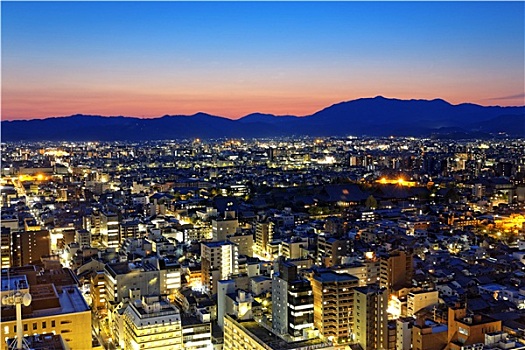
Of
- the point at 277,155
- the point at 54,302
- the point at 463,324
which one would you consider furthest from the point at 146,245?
the point at 277,155

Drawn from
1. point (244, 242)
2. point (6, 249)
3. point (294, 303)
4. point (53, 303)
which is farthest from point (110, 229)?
point (294, 303)

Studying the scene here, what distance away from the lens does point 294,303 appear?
643 cm

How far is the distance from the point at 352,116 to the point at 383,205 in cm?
6055

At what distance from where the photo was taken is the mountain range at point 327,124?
178 ft

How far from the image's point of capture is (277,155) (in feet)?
116

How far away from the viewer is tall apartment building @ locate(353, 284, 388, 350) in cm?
630

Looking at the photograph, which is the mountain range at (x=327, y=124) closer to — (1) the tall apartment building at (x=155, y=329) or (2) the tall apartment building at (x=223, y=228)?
(2) the tall apartment building at (x=223, y=228)

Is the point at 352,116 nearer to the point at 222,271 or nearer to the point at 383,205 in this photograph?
the point at 383,205

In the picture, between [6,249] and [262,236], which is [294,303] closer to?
[262,236]

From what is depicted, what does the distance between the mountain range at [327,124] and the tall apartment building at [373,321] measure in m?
40.4

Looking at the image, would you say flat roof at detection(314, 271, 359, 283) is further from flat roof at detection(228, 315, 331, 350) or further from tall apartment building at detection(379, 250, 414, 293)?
tall apartment building at detection(379, 250, 414, 293)

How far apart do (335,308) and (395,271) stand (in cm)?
212

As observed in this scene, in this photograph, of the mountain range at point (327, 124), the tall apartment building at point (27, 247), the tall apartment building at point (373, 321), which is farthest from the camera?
the mountain range at point (327, 124)

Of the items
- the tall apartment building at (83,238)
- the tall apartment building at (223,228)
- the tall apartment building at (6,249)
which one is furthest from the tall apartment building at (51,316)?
the tall apartment building at (83,238)
